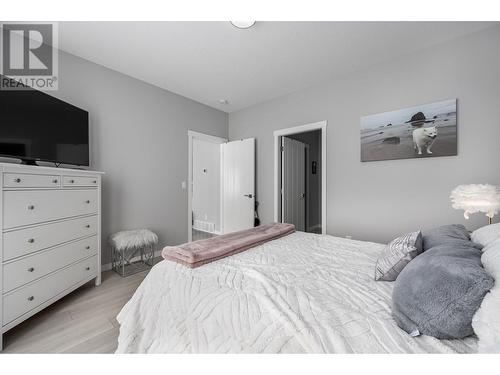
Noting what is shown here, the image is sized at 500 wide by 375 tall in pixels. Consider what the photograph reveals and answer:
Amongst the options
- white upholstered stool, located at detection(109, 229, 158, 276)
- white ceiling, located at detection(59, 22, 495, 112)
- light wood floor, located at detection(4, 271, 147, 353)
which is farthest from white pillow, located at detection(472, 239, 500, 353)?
white upholstered stool, located at detection(109, 229, 158, 276)

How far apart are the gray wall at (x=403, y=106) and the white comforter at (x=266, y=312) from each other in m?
1.49

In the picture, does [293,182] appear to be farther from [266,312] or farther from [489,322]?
[489,322]

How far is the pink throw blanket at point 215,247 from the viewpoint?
1.27 m

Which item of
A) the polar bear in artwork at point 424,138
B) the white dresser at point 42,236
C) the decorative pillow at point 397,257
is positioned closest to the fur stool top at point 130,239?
the white dresser at point 42,236

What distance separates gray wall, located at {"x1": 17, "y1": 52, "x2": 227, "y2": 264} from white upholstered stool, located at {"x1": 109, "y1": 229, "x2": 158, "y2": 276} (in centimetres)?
18

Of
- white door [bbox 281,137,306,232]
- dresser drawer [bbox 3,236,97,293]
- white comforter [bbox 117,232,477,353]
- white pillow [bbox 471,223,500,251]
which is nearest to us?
white comforter [bbox 117,232,477,353]

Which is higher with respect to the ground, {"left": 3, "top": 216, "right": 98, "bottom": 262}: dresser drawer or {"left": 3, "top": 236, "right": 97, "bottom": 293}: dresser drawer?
{"left": 3, "top": 216, "right": 98, "bottom": 262}: dresser drawer

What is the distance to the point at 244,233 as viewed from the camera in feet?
6.12

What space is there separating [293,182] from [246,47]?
2372 millimetres

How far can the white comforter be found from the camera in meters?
0.69

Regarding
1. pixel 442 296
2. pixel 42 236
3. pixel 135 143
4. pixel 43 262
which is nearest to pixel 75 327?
pixel 43 262

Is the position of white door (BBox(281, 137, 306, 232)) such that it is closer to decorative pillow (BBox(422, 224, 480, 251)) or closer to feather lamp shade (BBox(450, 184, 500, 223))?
feather lamp shade (BBox(450, 184, 500, 223))

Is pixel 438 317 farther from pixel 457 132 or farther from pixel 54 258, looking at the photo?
pixel 54 258

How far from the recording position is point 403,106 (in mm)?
2346
